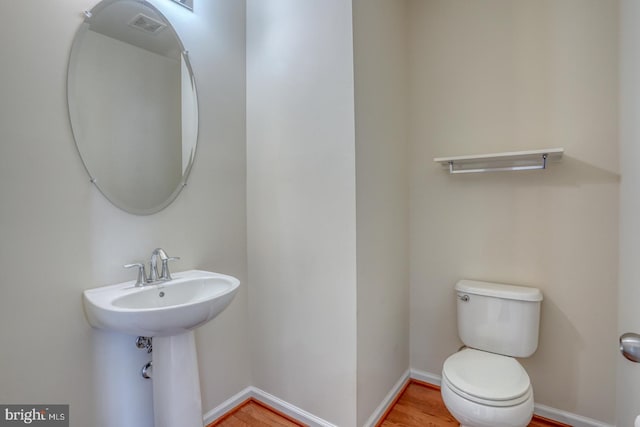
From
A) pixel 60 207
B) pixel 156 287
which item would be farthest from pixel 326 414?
pixel 60 207

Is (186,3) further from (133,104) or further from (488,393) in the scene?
(488,393)

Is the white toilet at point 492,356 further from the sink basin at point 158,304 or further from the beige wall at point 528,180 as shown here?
the sink basin at point 158,304

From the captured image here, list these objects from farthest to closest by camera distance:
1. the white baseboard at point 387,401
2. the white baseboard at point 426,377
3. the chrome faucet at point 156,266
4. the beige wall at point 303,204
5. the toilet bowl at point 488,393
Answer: the white baseboard at point 426,377
the white baseboard at point 387,401
the beige wall at point 303,204
the chrome faucet at point 156,266
the toilet bowl at point 488,393

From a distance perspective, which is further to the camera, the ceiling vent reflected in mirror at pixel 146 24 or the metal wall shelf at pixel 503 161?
the metal wall shelf at pixel 503 161

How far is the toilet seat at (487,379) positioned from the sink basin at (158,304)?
42.9 inches

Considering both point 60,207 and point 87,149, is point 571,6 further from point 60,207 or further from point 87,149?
point 60,207

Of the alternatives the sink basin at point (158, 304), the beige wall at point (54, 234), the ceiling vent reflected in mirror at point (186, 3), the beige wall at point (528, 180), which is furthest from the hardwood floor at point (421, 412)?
the ceiling vent reflected in mirror at point (186, 3)

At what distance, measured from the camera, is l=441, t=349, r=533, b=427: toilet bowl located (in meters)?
1.24

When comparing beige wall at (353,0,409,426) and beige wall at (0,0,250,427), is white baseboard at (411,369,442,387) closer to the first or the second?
beige wall at (353,0,409,426)

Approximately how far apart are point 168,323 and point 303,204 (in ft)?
2.79

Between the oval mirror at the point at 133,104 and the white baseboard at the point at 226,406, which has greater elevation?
the oval mirror at the point at 133,104

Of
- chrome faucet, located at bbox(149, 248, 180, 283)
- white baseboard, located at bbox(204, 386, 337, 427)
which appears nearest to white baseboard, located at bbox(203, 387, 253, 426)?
white baseboard, located at bbox(204, 386, 337, 427)

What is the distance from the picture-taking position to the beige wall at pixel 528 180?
1.54m

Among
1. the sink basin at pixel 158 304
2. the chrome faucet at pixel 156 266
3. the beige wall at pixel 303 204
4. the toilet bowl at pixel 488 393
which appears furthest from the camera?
the beige wall at pixel 303 204
